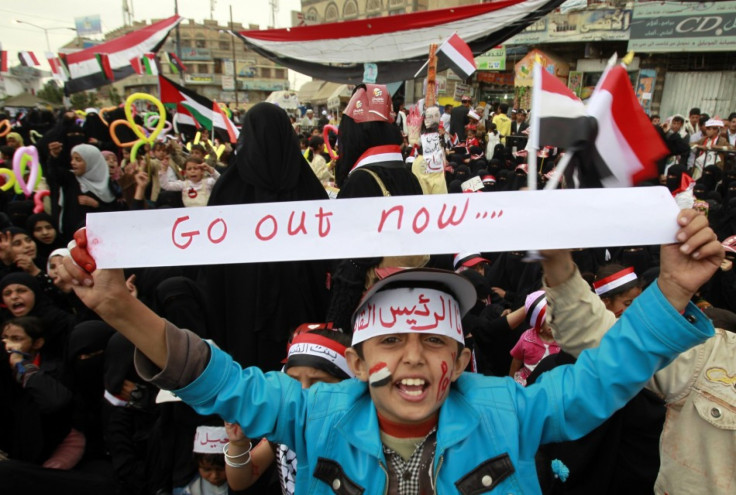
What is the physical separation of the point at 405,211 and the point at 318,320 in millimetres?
2088

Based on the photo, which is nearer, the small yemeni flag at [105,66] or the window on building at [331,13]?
the small yemeni flag at [105,66]

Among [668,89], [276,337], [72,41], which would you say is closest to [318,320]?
[276,337]

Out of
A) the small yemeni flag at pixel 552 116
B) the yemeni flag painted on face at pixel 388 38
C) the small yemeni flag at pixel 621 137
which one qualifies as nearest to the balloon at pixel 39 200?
the yemeni flag painted on face at pixel 388 38

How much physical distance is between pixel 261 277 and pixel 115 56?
11.4 metres

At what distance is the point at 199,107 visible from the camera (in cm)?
737

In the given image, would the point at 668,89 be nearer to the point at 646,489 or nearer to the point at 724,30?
the point at 724,30

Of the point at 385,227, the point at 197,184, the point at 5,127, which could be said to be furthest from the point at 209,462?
the point at 5,127

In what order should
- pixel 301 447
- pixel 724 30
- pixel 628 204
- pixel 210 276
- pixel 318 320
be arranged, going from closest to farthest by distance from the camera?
pixel 628 204 → pixel 301 447 → pixel 210 276 → pixel 318 320 → pixel 724 30

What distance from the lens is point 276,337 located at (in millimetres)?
2947

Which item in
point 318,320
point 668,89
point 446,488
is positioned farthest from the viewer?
point 668,89

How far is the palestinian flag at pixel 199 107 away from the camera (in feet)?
23.6

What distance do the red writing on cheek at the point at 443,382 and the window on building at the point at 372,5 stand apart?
4032 cm

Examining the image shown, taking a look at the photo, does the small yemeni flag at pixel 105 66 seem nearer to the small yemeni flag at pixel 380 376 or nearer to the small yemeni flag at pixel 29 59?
the small yemeni flag at pixel 29 59

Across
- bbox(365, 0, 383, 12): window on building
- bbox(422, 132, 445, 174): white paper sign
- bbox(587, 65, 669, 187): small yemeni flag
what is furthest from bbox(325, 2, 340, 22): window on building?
bbox(587, 65, 669, 187): small yemeni flag
